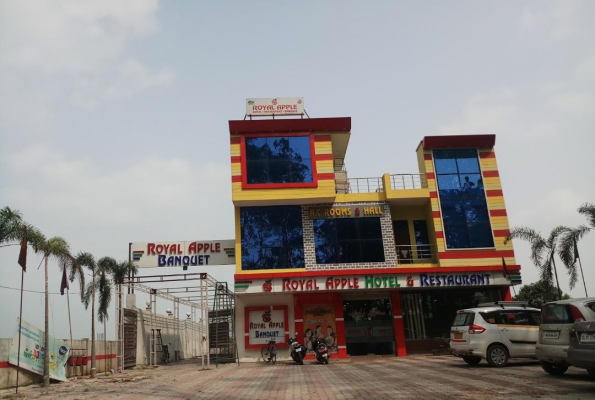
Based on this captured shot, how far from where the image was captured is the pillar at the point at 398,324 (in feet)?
71.8

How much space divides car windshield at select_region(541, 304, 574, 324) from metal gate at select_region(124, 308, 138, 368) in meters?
17.4

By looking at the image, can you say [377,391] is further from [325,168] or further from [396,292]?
[325,168]

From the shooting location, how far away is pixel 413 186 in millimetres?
23672

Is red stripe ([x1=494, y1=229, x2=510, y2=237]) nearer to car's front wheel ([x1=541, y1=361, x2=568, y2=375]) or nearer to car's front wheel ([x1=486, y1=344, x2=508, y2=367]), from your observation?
car's front wheel ([x1=486, y1=344, x2=508, y2=367])

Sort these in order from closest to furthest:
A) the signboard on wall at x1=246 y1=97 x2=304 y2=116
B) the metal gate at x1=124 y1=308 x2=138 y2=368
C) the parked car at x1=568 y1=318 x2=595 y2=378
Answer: the parked car at x1=568 y1=318 x2=595 y2=378 → the metal gate at x1=124 y1=308 x2=138 y2=368 → the signboard on wall at x1=246 y1=97 x2=304 y2=116

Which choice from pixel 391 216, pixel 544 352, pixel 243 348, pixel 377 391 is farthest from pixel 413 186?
pixel 377 391

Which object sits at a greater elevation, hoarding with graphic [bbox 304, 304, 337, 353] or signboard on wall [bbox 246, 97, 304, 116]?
signboard on wall [bbox 246, 97, 304, 116]

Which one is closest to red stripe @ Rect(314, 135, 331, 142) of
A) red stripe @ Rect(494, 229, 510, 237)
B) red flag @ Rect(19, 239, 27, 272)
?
red stripe @ Rect(494, 229, 510, 237)

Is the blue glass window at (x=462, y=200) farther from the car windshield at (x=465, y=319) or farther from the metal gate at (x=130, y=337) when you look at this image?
the metal gate at (x=130, y=337)

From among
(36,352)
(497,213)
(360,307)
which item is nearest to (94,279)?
(36,352)

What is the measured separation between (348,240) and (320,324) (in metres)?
4.42

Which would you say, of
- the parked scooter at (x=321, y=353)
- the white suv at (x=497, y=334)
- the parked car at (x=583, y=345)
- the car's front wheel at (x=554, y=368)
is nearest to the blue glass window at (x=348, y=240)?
the parked scooter at (x=321, y=353)

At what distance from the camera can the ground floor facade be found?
70.4 ft

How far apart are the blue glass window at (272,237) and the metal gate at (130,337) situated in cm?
583
